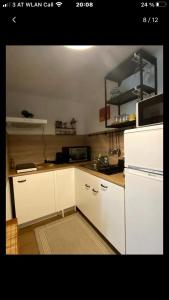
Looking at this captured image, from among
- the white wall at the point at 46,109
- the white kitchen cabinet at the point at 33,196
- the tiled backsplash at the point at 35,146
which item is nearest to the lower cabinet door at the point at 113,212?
the white kitchen cabinet at the point at 33,196

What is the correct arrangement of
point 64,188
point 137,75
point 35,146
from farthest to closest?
point 35,146, point 64,188, point 137,75

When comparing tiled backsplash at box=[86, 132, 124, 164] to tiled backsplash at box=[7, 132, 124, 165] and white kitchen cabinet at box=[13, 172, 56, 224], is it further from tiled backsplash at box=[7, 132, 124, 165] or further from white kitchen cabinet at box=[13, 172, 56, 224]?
white kitchen cabinet at box=[13, 172, 56, 224]

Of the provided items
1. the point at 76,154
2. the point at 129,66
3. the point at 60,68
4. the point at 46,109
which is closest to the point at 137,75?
the point at 129,66

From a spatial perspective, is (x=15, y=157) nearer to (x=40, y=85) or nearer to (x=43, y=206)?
(x=43, y=206)

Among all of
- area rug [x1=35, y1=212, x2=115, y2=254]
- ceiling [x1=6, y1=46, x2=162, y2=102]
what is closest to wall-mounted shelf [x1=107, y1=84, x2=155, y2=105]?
ceiling [x1=6, y1=46, x2=162, y2=102]

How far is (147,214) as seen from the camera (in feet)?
2.77

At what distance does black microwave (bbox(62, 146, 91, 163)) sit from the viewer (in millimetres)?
2262

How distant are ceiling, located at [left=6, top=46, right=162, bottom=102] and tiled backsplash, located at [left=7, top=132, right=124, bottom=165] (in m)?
0.78

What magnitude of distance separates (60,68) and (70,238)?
2022mm

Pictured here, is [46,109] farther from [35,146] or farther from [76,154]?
[76,154]

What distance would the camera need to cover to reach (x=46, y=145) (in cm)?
233
